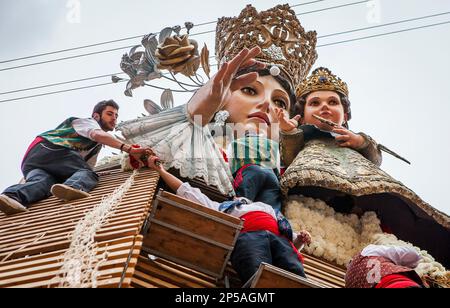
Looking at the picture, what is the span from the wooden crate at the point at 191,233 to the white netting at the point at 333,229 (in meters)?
1.45

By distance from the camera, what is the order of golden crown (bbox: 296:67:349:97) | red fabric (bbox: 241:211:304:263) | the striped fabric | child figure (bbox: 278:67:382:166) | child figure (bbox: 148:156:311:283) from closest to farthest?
child figure (bbox: 148:156:311:283)
red fabric (bbox: 241:211:304:263)
the striped fabric
child figure (bbox: 278:67:382:166)
golden crown (bbox: 296:67:349:97)

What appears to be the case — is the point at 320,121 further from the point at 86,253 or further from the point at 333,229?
the point at 86,253

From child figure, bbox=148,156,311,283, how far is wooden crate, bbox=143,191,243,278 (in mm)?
93

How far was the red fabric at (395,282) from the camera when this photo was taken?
2.68 metres

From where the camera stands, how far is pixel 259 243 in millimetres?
3283

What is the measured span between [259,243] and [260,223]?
17cm

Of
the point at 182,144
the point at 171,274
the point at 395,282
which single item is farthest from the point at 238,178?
the point at 395,282

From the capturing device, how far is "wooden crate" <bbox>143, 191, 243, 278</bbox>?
3217mm

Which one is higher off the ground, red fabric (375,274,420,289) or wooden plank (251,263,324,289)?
red fabric (375,274,420,289)

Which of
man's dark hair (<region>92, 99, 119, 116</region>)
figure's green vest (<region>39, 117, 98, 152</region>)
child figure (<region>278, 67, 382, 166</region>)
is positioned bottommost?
figure's green vest (<region>39, 117, 98, 152</region>)

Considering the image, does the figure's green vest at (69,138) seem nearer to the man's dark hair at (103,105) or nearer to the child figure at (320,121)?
the man's dark hair at (103,105)

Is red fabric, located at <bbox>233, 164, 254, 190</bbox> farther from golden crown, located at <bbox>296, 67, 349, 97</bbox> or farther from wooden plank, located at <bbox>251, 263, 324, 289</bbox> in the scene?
golden crown, located at <bbox>296, 67, 349, 97</bbox>

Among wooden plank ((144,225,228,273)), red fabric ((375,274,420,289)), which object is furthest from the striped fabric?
red fabric ((375,274,420,289))
